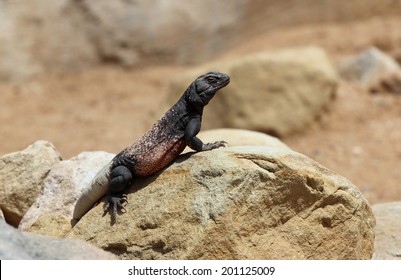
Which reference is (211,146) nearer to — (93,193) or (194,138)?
(194,138)

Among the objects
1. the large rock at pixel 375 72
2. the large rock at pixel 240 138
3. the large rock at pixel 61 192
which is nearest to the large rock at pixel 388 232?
the large rock at pixel 240 138

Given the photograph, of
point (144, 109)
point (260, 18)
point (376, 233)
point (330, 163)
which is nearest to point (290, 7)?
point (260, 18)

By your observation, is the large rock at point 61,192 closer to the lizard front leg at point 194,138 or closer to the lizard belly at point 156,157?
the lizard belly at point 156,157

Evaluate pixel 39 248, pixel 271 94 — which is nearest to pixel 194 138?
pixel 39 248

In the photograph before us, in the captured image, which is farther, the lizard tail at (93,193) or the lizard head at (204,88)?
the lizard tail at (93,193)

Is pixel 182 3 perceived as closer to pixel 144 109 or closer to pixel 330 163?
pixel 144 109

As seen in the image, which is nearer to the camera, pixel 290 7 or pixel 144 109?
pixel 144 109
